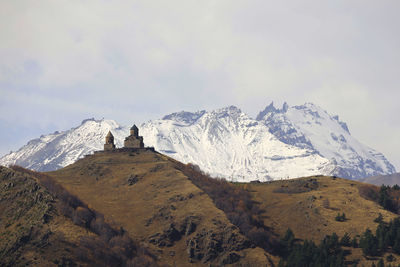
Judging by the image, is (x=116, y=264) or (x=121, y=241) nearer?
(x=116, y=264)

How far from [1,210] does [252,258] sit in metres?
86.7

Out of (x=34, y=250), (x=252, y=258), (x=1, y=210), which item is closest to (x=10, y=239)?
(x=34, y=250)

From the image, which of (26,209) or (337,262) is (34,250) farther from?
(337,262)

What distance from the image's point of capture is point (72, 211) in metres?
197

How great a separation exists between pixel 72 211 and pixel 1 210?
23557mm

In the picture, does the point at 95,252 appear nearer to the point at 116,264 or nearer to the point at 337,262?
the point at 116,264

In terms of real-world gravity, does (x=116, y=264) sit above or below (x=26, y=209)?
below

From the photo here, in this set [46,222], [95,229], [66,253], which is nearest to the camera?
[66,253]

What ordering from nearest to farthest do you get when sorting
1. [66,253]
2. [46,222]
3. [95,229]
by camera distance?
[66,253]
[46,222]
[95,229]

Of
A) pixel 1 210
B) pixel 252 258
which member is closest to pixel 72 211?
pixel 1 210

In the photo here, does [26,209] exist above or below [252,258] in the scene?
above

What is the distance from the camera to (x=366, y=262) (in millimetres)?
196500

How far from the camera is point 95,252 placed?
569ft

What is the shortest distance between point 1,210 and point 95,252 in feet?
140
